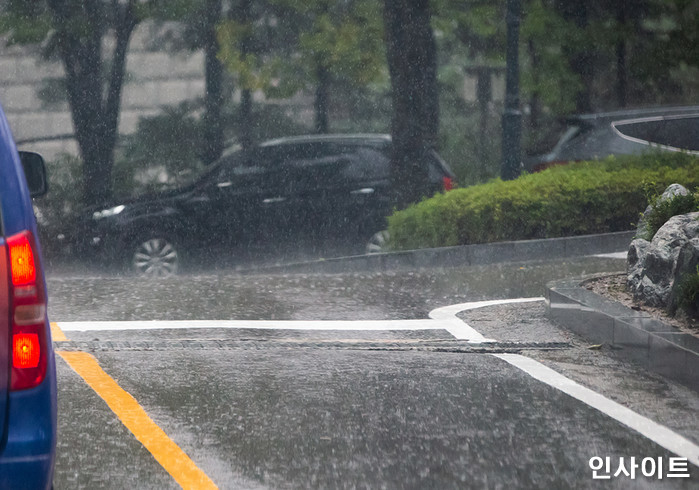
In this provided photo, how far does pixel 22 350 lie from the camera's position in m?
3.16

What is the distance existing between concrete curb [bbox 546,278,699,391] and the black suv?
7227 millimetres

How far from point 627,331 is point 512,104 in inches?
338

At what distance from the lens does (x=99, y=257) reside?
14602 mm

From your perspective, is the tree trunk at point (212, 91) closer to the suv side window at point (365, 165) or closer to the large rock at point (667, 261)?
the suv side window at point (365, 165)

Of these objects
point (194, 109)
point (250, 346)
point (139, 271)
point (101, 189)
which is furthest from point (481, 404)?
point (194, 109)

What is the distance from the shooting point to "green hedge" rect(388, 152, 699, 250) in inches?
506

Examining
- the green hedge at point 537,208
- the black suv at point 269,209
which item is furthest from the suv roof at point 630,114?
the black suv at point 269,209

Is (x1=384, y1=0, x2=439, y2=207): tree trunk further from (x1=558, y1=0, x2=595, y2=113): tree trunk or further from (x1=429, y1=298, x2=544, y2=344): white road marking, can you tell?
(x1=429, y1=298, x2=544, y2=344): white road marking

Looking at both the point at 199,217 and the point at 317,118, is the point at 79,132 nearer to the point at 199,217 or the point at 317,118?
the point at 317,118

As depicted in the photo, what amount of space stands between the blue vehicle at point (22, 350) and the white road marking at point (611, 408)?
112 inches

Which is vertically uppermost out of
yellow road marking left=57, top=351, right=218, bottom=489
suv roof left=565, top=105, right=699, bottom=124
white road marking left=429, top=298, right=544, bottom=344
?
suv roof left=565, top=105, right=699, bottom=124

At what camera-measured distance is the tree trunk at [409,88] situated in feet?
51.9

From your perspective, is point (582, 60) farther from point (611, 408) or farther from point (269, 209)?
point (611, 408)

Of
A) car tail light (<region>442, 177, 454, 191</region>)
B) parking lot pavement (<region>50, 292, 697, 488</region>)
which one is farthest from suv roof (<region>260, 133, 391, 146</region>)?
parking lot pavement (<region>50, 292, 697, 488</region>)
